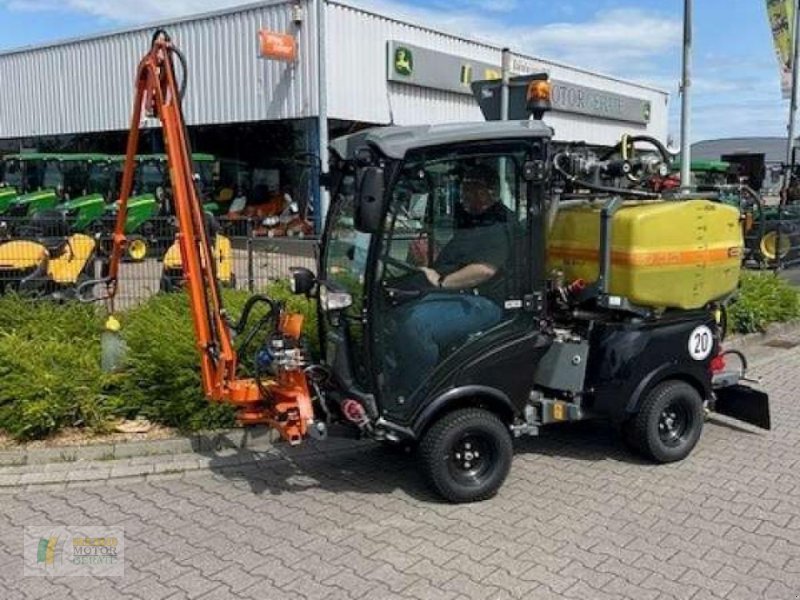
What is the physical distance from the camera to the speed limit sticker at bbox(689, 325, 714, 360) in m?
5.01

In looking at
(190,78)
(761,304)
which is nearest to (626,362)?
(761,304)

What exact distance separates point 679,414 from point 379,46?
1363 cm

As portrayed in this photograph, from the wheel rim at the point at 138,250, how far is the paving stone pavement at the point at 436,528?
172 inches

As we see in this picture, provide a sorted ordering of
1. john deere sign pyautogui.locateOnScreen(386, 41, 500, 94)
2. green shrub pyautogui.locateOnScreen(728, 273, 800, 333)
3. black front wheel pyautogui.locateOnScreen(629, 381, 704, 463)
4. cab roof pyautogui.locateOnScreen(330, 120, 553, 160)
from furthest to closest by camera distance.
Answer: john deere sign pyautogui.locateOnScreen(386, 41, 500, 94), green shrub pyautogui.locateOnScreen(728, 273, 800, 333), black front wheel pyautogui.locateOnScreen(629, 381, 704, 463), cab roof pyautogui.locateOnScreen(330, 120, 553, 160)

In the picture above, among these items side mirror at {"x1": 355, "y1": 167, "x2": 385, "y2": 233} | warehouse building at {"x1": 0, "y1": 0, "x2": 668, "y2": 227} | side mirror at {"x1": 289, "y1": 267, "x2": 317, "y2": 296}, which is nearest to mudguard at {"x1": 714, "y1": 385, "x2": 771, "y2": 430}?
side mirror at {"x1": 289, "y1": 267, "x2": 317, "y2": 296}

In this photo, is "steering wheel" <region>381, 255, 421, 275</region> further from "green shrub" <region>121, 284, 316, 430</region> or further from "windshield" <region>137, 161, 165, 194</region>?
"windshield" <region>137, 161, 165, 194</region>

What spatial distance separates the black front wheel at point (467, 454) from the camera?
4242mm

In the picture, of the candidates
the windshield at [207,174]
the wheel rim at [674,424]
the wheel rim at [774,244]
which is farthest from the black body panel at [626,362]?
the windshield at [207,174]

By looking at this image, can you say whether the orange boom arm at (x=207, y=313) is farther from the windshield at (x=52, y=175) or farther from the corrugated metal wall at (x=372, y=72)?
Result: the windshield at (x=52, y=175)

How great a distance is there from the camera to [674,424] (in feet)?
16.8

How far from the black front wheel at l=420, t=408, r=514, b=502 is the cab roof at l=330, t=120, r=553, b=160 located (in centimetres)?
149

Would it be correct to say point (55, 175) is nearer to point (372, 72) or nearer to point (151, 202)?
point (151, 202)

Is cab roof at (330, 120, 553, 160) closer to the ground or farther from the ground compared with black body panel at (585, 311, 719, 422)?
farther from the ground

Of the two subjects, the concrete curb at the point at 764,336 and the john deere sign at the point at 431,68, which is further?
the john deere sign at the point at 431,68
